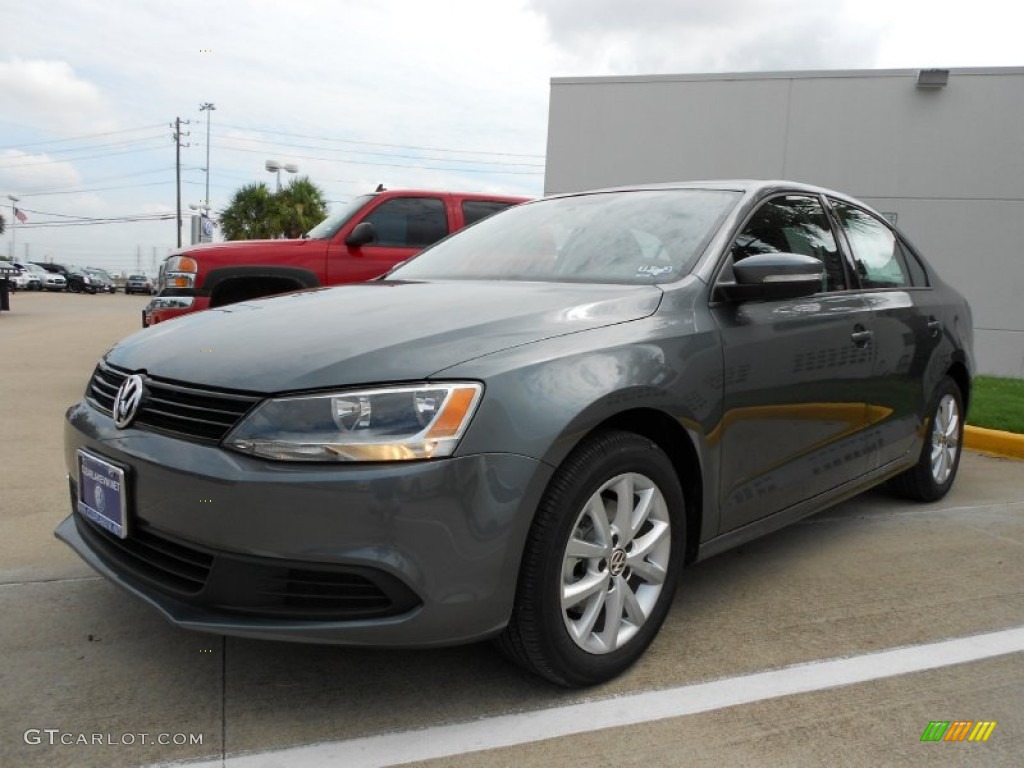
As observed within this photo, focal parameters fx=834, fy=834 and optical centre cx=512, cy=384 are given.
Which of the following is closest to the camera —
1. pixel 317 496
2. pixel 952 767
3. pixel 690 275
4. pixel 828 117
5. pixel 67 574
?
pixel 317 496

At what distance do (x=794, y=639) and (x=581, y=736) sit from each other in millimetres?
984

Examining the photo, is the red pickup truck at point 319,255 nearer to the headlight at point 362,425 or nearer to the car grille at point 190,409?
the car grille at point 190,409

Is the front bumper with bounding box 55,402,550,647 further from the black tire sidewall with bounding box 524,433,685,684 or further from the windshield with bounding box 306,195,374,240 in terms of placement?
the windshield with bounding box 306,195,374,240

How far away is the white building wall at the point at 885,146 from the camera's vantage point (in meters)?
11.9

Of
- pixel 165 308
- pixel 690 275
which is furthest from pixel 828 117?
pixel 690 275

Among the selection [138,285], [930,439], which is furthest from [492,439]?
[138,285]

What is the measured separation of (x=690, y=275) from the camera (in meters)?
2.79

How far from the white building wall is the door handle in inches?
369

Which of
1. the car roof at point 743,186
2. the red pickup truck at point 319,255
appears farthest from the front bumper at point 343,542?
the red pickup truck at point 319,255

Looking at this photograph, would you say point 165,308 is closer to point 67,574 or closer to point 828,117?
point 67,574

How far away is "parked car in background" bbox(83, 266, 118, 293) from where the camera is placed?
45500 mm

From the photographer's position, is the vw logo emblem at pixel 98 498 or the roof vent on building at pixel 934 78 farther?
the roof vent on building at pixel 934 78

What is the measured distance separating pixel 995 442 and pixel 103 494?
19.7ft

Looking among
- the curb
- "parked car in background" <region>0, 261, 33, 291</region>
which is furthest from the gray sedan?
"parked car in background" <region>0, 261, 33, 291</region>
